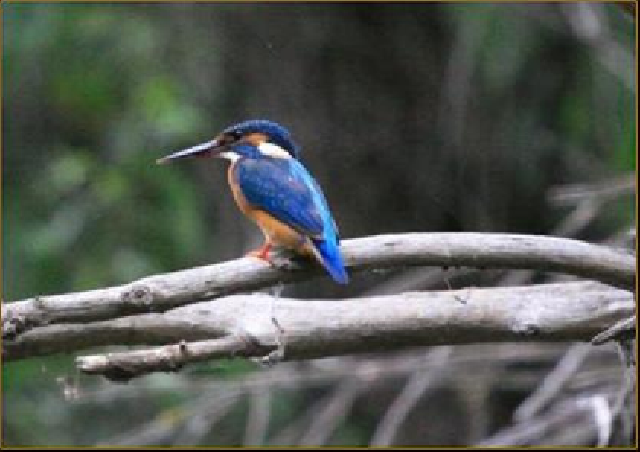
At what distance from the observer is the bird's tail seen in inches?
105

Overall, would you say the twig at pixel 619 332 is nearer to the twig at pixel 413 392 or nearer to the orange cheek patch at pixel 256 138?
the orange cheek patch at pixel 256 138

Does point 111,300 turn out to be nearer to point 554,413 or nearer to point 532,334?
point 532,334

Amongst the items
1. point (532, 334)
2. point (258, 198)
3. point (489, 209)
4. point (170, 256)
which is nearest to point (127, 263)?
point (170, 256)

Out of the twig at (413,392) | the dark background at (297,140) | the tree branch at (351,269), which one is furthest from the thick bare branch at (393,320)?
the dark background at (297,140)

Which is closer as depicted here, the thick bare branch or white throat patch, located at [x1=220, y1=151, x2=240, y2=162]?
the thick bare branch

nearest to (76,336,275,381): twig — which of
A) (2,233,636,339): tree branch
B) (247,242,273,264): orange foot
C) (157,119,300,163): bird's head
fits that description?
(2,233,636,339): tree branch

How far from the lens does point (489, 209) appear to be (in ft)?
18.2

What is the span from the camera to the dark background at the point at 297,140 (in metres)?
5.28

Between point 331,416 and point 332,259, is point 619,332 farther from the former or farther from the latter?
point 331,416

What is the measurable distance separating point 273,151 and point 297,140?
2333mm

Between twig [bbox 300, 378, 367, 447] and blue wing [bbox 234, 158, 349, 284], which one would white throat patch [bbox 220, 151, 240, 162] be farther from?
twig [bbox 300, 378, 367, 447]

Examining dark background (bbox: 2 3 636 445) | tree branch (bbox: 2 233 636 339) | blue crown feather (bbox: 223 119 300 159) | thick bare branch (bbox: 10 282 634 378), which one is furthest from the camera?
dark background (bbox: 2 3 636 445)

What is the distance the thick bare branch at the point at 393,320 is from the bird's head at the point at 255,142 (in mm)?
271

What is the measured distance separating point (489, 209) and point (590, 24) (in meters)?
0.76
